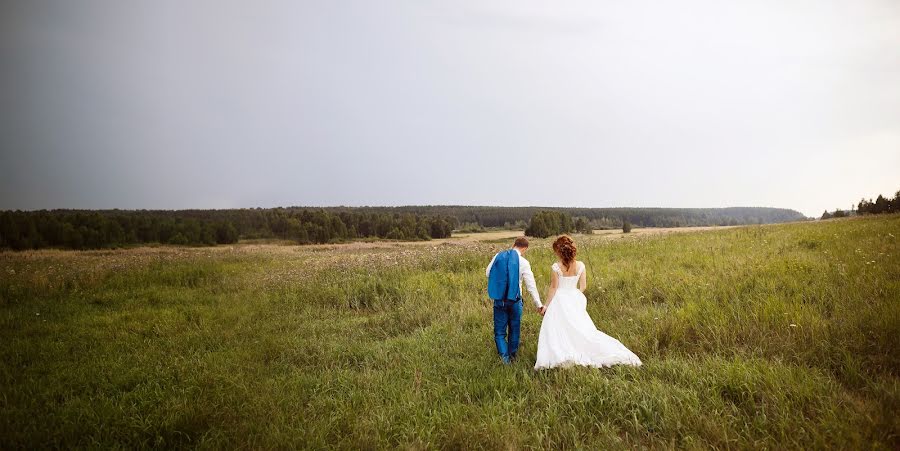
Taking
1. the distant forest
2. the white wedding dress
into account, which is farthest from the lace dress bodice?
the distant forest

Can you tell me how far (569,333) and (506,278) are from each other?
4.23 feet

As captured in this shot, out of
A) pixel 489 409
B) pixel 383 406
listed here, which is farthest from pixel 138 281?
pixel 489 409

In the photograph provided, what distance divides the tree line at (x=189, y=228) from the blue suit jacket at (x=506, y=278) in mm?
75670

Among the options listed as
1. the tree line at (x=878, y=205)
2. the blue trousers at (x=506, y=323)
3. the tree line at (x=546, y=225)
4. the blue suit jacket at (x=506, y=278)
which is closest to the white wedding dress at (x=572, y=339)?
the blue trousers at (x=506, y=323)

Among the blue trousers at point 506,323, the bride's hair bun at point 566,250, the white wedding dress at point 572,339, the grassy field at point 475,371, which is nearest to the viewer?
the grassy field at point 475,371

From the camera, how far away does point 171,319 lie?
957 cm

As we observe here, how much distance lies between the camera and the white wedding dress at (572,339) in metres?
5.57

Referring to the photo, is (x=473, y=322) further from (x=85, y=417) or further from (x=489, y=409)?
(x=85, y=417)

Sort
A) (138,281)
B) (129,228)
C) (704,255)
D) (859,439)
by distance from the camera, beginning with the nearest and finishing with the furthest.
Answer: (859,439)
(704,255)
(138,281)
(129,228)

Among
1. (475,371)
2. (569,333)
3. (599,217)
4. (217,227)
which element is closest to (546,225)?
(569,333)

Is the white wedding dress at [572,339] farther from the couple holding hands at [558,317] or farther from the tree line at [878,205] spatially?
the tree line at [878,205]

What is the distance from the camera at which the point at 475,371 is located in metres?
5.73

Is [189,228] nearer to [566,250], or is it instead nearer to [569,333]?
[566,250]

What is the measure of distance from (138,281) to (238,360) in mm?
11362
